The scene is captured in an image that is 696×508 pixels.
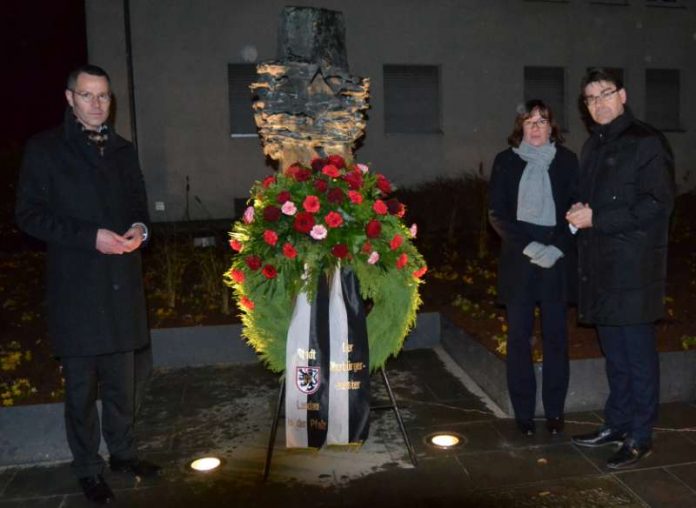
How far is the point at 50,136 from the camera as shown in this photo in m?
3.55

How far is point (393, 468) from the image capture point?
3.96 metres

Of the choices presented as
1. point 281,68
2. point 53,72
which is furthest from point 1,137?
point 281,68

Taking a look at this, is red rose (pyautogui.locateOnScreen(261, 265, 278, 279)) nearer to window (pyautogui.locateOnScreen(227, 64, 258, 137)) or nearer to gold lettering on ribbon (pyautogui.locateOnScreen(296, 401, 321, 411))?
gold lettering on ribbon (pyautogui.locateOnScreen(296, 401, 321, 411))

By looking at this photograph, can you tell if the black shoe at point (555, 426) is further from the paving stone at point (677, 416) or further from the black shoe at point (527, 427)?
the paving stone at point (677, 416)

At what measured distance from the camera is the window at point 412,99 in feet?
47.5

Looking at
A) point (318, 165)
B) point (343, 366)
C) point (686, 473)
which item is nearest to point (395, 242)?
point (318, 165)

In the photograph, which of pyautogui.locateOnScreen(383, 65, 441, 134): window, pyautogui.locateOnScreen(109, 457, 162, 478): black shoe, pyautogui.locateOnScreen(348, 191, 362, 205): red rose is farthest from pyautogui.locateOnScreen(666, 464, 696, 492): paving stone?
pyautogui.locateOnScreen(383, 65, 441, 134): window

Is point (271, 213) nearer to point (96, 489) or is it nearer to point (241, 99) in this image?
point (96, 489)

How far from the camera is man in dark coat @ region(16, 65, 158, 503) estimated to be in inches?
138

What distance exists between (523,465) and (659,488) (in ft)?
2.33

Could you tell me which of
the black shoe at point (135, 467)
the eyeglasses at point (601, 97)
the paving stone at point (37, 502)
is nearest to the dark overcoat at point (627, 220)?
the eyeglasses at point (601, 97)

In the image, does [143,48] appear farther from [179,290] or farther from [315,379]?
[315,379]

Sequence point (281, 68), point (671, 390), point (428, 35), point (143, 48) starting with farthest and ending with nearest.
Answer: point (428, 35)
point (143, 48)
point (281, 68)
point (671, 390)

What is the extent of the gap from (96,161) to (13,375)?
2.40 meters
